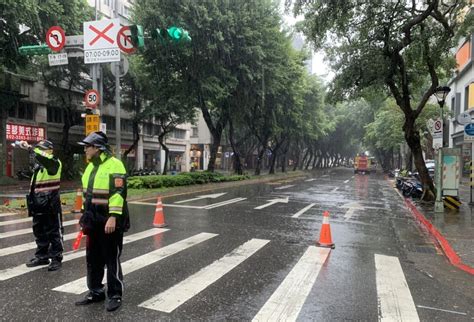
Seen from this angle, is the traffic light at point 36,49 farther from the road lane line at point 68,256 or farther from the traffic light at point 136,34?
the road lane line at point 68,256

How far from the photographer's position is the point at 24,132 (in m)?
30.1

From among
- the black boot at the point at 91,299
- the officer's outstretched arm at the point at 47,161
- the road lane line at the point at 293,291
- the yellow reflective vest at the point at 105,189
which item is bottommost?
the road lane line at the point at 293,291

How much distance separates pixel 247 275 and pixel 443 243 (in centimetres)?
525

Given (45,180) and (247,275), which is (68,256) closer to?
(45,180)

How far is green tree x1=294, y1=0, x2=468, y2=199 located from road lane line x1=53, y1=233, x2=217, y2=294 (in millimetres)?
9665

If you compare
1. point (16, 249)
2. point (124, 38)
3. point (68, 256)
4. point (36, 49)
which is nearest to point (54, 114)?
point (36, 49)

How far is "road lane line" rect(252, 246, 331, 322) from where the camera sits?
4.63 m

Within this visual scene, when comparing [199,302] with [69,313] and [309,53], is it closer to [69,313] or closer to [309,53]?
[69,313]

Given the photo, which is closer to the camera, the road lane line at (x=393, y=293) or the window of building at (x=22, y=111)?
the road lane line at (x=393, y=293)

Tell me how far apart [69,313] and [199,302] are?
1481 mm

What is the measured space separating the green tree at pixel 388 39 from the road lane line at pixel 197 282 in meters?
10.1

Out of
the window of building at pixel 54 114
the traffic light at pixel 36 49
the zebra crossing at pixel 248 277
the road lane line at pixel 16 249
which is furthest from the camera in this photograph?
the window of building at pixel 54 114

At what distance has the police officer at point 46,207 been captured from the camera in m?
6.21

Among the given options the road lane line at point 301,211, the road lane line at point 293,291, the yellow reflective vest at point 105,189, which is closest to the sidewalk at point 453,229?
the road lane line at point 293,291
